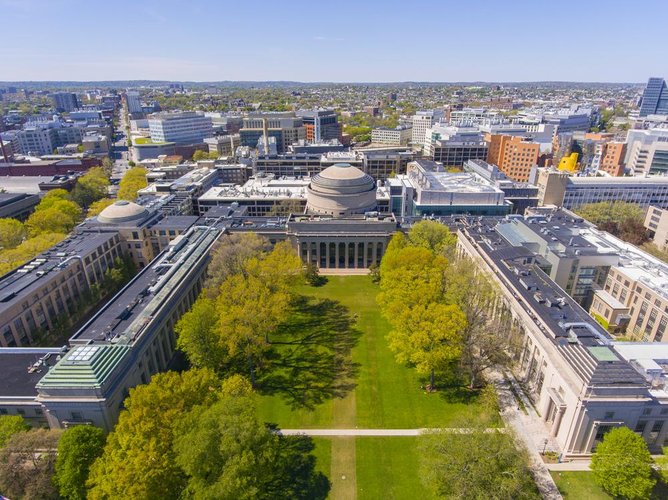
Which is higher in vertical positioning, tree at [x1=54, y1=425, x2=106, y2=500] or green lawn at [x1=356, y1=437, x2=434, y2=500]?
tree at [x1=54, y1=425, x2=106, y2=500]

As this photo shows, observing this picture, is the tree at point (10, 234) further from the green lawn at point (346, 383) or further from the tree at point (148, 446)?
the tree at point (148, 446)

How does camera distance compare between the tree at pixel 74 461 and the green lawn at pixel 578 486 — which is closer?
the tree at pixel 74 461

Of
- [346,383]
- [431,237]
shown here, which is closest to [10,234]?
[346,383]

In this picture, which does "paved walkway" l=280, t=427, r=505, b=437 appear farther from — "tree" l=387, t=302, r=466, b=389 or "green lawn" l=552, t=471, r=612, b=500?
"green lawn" l=552, t=471, r=612, b=500

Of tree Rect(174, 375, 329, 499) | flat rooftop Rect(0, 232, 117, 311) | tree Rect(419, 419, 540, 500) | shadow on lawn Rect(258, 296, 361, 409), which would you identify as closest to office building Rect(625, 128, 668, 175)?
shadow on lawn Rect(258, 296, 361, 409)

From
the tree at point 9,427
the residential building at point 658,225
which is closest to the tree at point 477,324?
the tree at point 9,427

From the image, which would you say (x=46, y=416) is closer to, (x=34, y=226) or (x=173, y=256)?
(x=173, y=256)

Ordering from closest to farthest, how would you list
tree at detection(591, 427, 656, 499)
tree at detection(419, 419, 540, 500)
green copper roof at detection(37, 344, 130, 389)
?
tree at detection(419, 419, 540, 500) < tree at detection(591, 427, 656, 499) < green copper roof at detection(37, 344, 130, 389)
